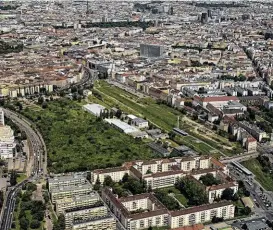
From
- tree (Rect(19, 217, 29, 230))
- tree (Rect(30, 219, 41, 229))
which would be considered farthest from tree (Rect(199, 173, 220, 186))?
tree (Rect(19, 217, 29, 230))

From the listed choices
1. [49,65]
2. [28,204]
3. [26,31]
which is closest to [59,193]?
[28,204]

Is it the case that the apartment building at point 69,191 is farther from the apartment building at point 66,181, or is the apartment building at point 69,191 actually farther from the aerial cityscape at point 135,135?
the apartment building at point 66,181

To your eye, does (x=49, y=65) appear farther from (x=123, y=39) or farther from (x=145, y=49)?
(x=123, y=39)

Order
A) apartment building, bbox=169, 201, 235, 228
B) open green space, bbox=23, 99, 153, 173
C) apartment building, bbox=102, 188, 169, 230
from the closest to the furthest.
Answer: apartment building, bbox=102, 188, 169, 230, apartment building, bbox=169, 201, 235, 228, open green space, bbox=23, 99, 153, 173

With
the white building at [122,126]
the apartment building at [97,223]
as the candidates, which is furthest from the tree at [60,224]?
the white building at [122,126]

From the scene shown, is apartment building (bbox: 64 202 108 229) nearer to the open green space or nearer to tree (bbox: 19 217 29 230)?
tree (bbox: 19 217 29 230)

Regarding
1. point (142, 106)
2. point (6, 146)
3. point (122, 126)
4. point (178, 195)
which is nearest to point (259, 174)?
point (178, 195)
